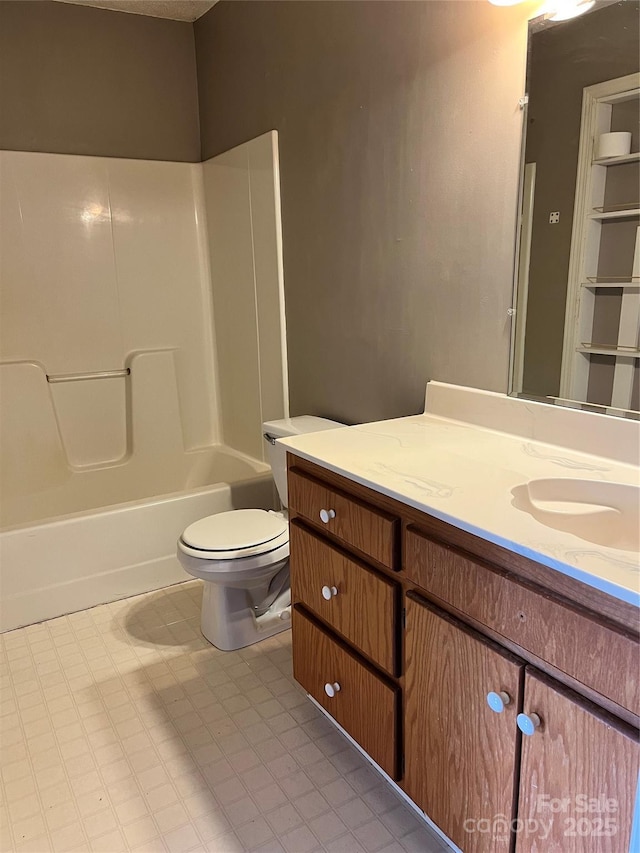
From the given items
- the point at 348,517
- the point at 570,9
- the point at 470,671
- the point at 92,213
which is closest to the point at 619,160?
the point at 570,9

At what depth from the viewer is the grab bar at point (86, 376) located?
9.64ft

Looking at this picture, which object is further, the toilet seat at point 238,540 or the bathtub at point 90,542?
the bathtub at point 90,542

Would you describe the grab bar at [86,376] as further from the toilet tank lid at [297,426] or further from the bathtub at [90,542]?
the toilet tank lid at [297,426]

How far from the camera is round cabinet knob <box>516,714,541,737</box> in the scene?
3.28ft

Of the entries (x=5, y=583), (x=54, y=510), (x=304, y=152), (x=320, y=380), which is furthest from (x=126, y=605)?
(x=304, y=152)

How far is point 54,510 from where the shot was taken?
2922 millimetres

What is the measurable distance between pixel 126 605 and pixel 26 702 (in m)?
0.58

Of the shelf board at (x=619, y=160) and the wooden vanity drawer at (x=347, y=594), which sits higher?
the shelf board at (x=619, y=160)

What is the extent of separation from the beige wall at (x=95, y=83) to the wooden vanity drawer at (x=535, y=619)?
258cm

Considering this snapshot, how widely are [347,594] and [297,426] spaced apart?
3.09ft

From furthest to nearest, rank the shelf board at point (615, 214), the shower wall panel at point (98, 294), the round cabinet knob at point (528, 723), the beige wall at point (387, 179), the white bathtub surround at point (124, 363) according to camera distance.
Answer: the shower wall panel at point (98, 294) < the white bathtub surround at point (124, 363) < the beige wall at point (387, 179) < the shelf board at point (615, 214) < the round cabinet knob at point (528, 723)

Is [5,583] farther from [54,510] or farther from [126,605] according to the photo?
[54,510]

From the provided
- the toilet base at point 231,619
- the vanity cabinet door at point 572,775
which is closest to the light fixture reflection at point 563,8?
the vanity cabinet door at point 572,775

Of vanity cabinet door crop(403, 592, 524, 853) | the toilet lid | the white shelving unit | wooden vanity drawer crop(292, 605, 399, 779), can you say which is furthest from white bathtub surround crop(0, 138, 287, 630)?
vanity cabinet door crop(403, 592, 524, 853)
